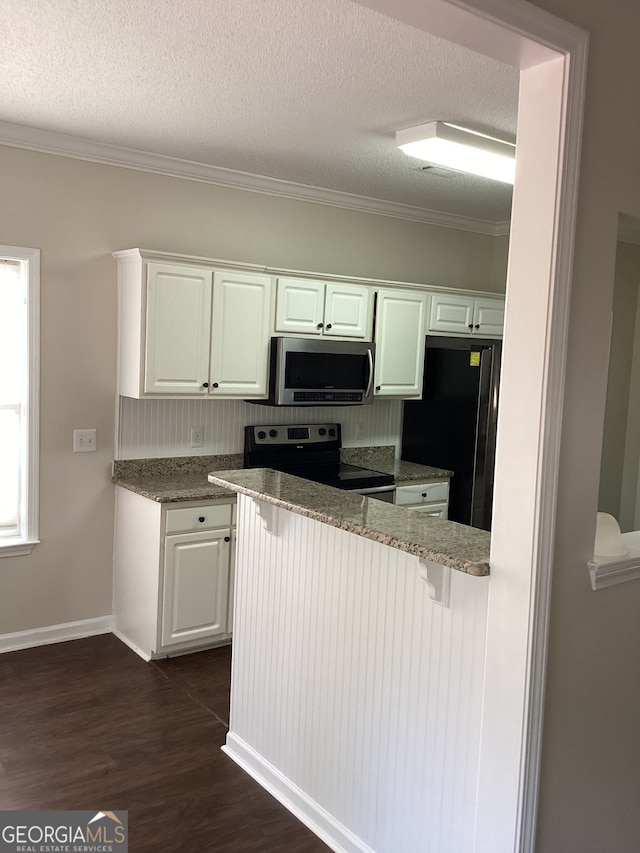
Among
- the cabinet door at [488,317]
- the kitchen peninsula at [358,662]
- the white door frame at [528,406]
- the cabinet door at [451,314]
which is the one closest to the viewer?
the white door frame at [528,406]

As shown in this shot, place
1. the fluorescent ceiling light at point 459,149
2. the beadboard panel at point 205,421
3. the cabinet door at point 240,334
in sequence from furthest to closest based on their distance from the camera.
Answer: the beadboard panel at point 205,421 → the cabinet door at point 240,334 → the fluorescent ceiling light at point 459,149

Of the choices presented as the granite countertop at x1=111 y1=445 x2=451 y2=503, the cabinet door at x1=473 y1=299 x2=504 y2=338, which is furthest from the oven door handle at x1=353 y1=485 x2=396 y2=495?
the cabinet door at x1=473 y1=299 x2=504 y2=338

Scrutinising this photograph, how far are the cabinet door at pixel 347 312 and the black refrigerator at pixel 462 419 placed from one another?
566 millimetres

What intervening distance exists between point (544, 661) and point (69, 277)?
116 inches

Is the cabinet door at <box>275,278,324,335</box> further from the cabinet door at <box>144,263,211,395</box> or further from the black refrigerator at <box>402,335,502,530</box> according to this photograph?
the black refrigerator at <box>402,335,502,530</box>

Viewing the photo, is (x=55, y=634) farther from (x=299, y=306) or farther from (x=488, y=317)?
(x=488, y=317)

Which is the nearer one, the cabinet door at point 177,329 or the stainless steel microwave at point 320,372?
the cabinet door at point 177,329

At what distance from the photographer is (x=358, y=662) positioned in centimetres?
228

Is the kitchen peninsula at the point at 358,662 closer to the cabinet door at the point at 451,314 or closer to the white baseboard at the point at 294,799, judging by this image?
the white baseboard at the point at 294,799

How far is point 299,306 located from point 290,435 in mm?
820

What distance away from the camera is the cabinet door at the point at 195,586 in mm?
3662

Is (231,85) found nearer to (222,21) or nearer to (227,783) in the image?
(222,21)

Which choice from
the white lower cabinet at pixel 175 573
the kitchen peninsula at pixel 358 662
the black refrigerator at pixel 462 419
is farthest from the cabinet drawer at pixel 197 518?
the black refrigerator at pixel 462 419

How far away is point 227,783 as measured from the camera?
106 inches
